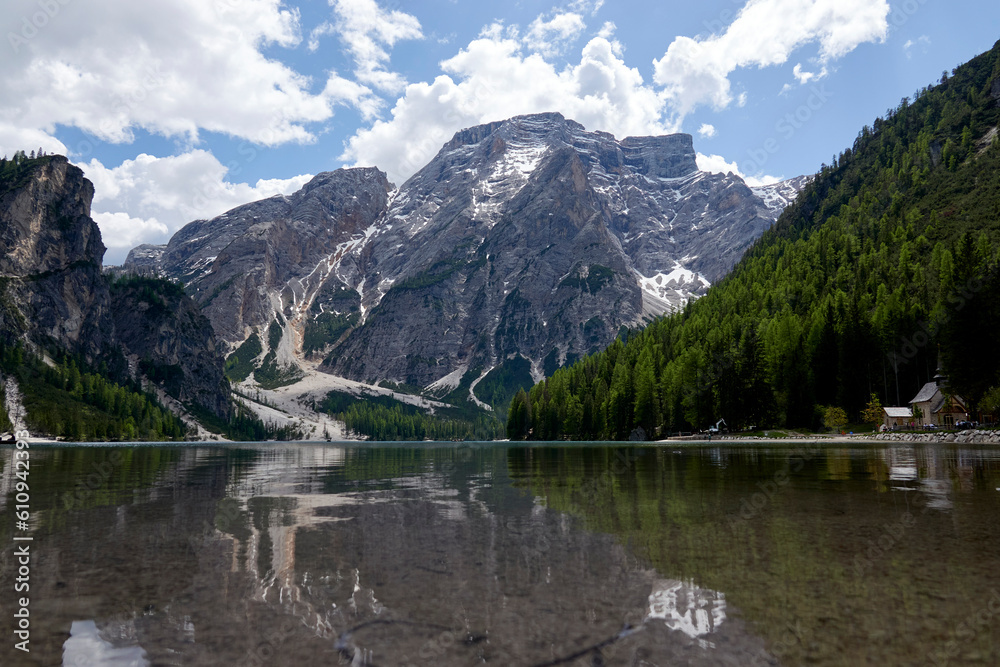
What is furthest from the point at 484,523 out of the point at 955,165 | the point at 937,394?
the point at 955,165

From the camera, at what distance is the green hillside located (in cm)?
8731

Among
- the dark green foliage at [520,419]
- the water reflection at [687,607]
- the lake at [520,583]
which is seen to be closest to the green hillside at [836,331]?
the dark green foliage at [520,419]

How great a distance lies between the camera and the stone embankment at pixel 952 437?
6072 centimetres

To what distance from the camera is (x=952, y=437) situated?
66688 millimetres

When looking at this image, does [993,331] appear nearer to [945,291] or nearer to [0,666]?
[945,291]

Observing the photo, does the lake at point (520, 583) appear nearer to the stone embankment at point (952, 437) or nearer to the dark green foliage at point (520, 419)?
the stone embankment at point (952, 437)

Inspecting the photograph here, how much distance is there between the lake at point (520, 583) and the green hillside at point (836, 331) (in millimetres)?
77312

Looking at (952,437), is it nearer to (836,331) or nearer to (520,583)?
(836,331)

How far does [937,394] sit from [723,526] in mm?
92088

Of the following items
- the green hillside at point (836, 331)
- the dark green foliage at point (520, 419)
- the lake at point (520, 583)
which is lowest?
the dark green foliage at point (520, 419)

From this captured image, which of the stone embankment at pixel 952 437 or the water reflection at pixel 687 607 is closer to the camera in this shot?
the water reflection at pixel 687 607

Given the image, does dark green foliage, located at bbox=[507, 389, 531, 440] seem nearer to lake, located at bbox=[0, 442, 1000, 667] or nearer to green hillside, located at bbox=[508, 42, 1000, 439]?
green hillside, located at bbox=[508, 42, 1000, 439]

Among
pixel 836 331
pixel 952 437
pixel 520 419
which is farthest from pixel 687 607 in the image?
pixel 520 419

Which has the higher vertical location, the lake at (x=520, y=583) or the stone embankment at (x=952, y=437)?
the lake at (x=520, y=583)
